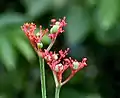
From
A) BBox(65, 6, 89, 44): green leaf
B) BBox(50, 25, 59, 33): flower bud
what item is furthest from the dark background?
BBox(50, 25, 59, 33): flower bud

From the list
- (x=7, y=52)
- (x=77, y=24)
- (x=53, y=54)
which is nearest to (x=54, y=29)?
(x=53, y=54)

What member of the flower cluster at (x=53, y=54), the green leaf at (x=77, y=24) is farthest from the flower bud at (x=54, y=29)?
the green leaf at (x=77, y=24)

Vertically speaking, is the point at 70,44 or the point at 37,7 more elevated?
the point at 37,7

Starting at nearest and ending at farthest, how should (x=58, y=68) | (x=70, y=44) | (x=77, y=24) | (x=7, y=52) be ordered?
(x=58, y=68), (x=7, y=52), (x=77, y=24), (x=70, y=44)

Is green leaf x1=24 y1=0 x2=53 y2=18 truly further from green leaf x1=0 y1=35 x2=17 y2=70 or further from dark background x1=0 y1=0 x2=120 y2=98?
green leaf x1=0 y1=35 x2=17 y2=70

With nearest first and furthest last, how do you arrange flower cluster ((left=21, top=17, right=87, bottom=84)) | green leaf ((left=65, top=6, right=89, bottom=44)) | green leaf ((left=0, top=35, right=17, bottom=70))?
flower cluster ((left=21, top=17, right=87, bottom=84)) < green leaf ((left=0, top=35, right=17, bottom=70)) < green leaf ((left=65, top=6, right=89, bottom=44))

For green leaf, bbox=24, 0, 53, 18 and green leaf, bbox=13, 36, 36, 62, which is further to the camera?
green leaf, bbox=24, 0, 53, 18

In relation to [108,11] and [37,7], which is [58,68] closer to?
[108,11]
